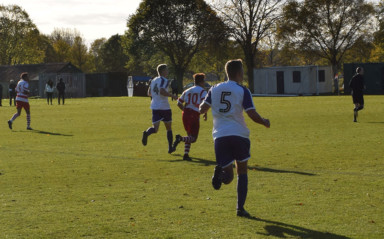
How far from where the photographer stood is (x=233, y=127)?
729 cm

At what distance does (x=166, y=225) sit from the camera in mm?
6945

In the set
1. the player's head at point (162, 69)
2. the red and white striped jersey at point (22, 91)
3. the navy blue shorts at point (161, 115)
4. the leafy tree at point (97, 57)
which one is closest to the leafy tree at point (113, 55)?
the leafy tree at point (97, 57)

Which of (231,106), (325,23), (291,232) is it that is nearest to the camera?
(291,232)

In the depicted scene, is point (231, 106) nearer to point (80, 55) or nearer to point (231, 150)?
point (231, 150)

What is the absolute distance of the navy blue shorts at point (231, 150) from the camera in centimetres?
726

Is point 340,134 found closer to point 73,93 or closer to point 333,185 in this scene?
point 333,185

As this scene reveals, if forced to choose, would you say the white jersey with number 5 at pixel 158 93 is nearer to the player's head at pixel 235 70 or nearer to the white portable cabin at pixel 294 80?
the player's head at pixel 235 70

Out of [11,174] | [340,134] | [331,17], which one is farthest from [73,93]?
[11,174]

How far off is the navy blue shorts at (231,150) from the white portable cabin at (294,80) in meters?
55.4

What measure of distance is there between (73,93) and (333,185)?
218 ft

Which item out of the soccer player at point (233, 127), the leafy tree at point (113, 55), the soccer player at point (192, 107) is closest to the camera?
the soccer player at point (233, 127)

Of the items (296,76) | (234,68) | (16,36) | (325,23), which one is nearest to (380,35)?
(325,23)

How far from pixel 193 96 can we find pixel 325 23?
2474 inches

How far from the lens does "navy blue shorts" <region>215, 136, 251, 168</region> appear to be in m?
7.26
